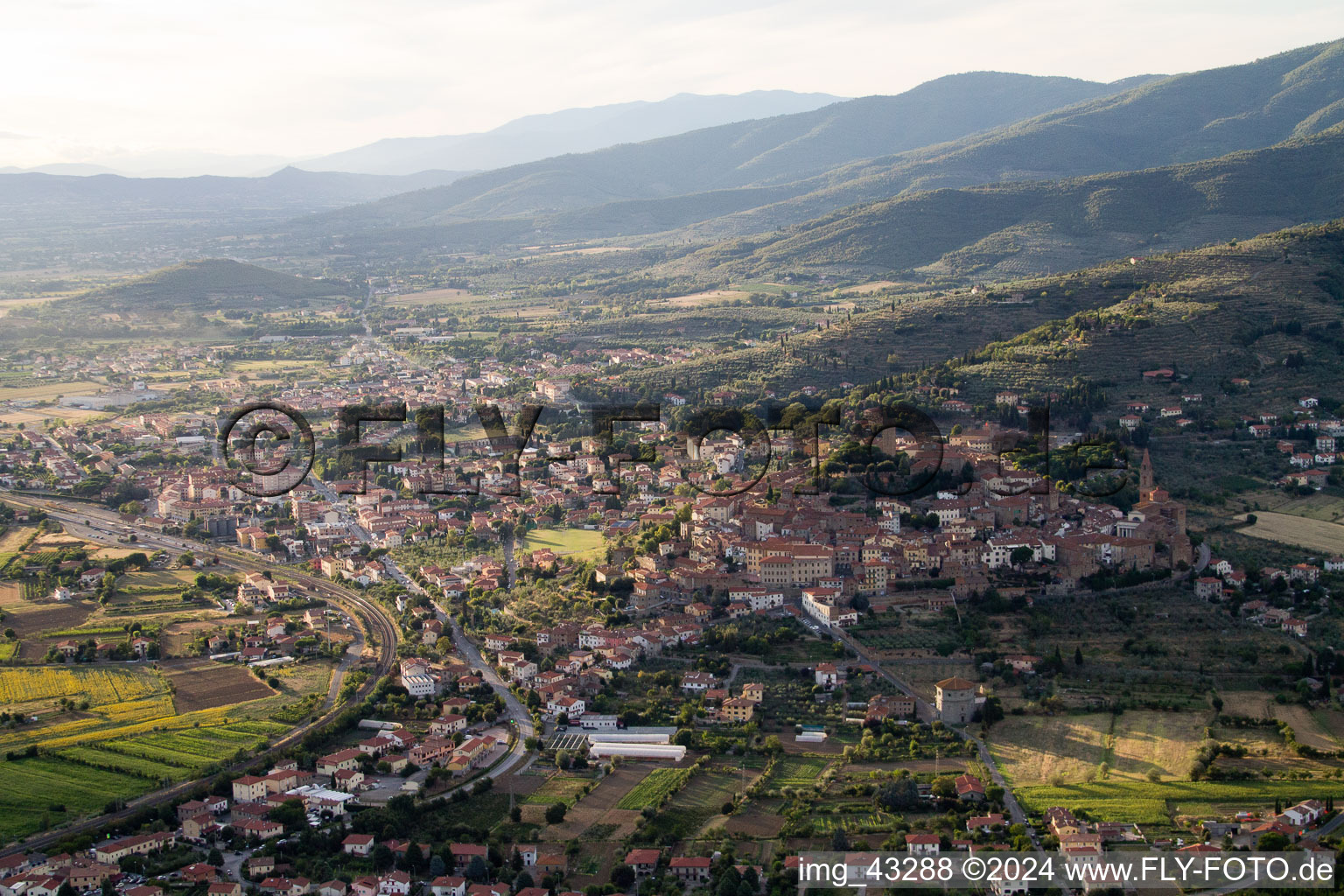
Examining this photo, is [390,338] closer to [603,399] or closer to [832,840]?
[603,399]

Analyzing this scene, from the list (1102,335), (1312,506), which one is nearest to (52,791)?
(1312,506)

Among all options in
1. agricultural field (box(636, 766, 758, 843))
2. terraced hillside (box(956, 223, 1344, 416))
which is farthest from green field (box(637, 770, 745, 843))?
terraced hillside (box(956, 223, 1344, 416))

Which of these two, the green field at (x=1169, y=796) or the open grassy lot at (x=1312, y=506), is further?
the open grassy lot at (x=1312, y=506)

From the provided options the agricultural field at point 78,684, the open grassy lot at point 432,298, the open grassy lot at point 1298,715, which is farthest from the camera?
the open grassy lot at point 432,298

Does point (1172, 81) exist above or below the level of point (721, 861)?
above

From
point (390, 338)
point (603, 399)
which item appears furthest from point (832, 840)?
point (390, 338)

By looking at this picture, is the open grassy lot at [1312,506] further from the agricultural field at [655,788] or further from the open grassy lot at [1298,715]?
the agricultural field at [655,788]

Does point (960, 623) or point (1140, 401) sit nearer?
point (960, 623)

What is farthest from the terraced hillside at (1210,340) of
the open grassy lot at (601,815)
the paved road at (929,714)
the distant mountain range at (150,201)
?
the distant mountain range at (150,201)
